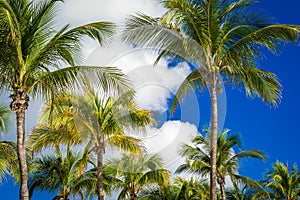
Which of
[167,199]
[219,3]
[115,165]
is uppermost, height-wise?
[219,3]

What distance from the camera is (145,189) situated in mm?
26438

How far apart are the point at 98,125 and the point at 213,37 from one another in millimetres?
6946

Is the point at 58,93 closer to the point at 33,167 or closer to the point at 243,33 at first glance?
the point at 243,33

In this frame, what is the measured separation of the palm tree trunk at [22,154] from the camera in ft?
37.6

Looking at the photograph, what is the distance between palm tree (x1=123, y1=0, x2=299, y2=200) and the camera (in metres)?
14.6

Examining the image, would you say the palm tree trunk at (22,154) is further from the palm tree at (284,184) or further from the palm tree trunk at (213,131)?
the palm tree at (284,184)

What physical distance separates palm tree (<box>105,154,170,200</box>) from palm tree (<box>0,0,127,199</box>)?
11.9 m

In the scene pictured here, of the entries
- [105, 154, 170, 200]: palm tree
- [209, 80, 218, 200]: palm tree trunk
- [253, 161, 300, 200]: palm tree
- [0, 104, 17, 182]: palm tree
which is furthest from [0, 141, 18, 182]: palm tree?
[253, 161, 300, 200]: palm tree

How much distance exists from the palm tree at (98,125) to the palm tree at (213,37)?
4306mm

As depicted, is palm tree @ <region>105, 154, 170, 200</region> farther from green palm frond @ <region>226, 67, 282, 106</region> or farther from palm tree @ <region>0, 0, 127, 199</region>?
palm tree @ <region>0, 0, 127, 199</region>

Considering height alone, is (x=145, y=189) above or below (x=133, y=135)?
below

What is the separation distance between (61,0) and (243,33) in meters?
6.32

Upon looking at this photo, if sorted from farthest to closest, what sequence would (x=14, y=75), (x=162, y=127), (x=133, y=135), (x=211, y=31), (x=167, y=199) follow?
(x=167, y=199) < (x=133, y=135) < (x=162, y=127) < (x=211, y=31) < (x=14, y=75)

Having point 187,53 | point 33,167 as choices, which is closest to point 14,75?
point 187,53
